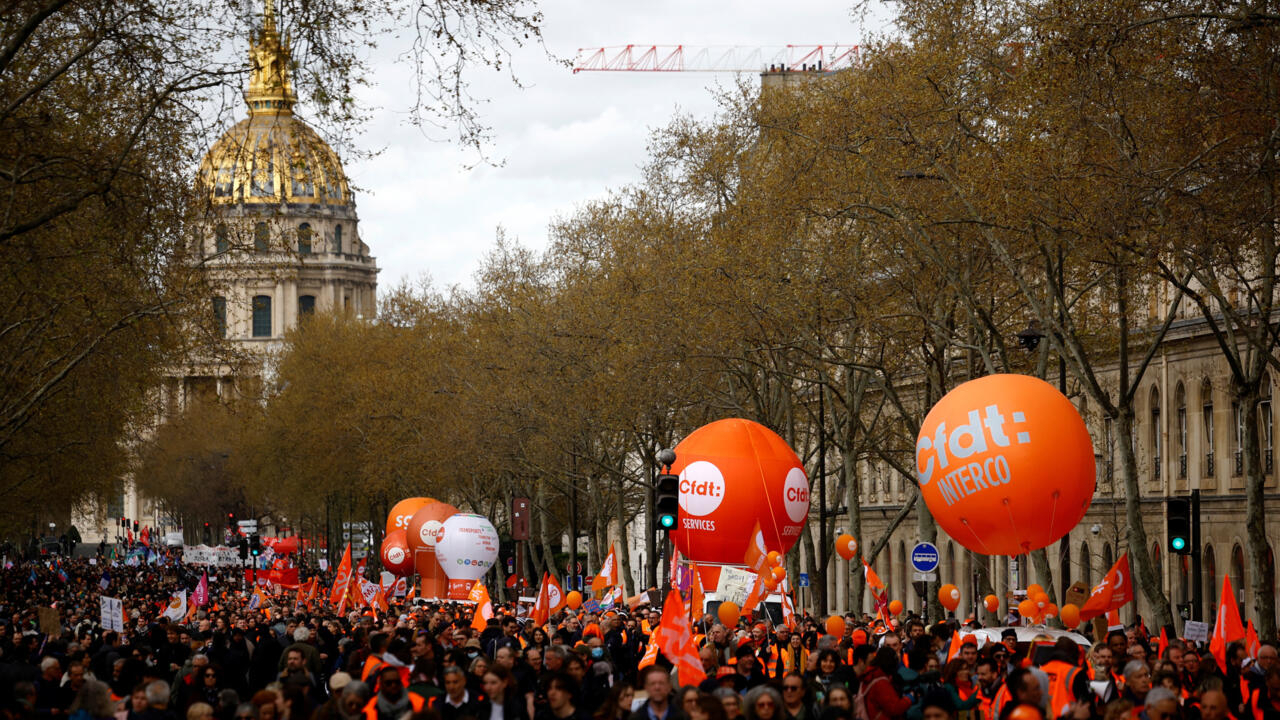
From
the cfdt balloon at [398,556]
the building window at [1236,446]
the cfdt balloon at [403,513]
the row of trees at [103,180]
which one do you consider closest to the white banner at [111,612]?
the row of trees at [103,180]

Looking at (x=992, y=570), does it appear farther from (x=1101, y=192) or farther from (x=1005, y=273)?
(x=1101, y=192)

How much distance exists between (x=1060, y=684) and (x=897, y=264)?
2413 centimetres

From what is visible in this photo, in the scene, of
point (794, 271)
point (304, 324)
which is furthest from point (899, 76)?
point (304, 324)

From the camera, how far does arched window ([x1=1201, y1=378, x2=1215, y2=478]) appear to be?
46.3m

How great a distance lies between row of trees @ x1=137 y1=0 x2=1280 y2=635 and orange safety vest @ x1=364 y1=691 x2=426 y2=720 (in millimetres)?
11051

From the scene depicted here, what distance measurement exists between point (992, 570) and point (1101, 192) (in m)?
31.5

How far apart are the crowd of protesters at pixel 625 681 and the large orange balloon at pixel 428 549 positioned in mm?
31949

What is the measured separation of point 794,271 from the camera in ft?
133

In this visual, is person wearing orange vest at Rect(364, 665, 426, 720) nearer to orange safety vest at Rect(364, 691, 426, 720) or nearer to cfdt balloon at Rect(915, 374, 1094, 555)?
orange safety vest at Rect(364, 691, 426, 720)

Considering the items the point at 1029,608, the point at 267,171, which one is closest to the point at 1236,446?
the point at 1029,608

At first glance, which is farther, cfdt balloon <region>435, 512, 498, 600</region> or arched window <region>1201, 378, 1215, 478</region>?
cfdt balloon <region>435, 512, 498, 600</region>

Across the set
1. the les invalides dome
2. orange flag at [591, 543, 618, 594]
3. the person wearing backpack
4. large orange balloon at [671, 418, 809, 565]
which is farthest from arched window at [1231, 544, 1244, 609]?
the person wearing backpack

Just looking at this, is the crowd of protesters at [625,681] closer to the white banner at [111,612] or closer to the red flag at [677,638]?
the red flag at [677,638]

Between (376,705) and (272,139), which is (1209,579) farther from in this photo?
(376,705)
